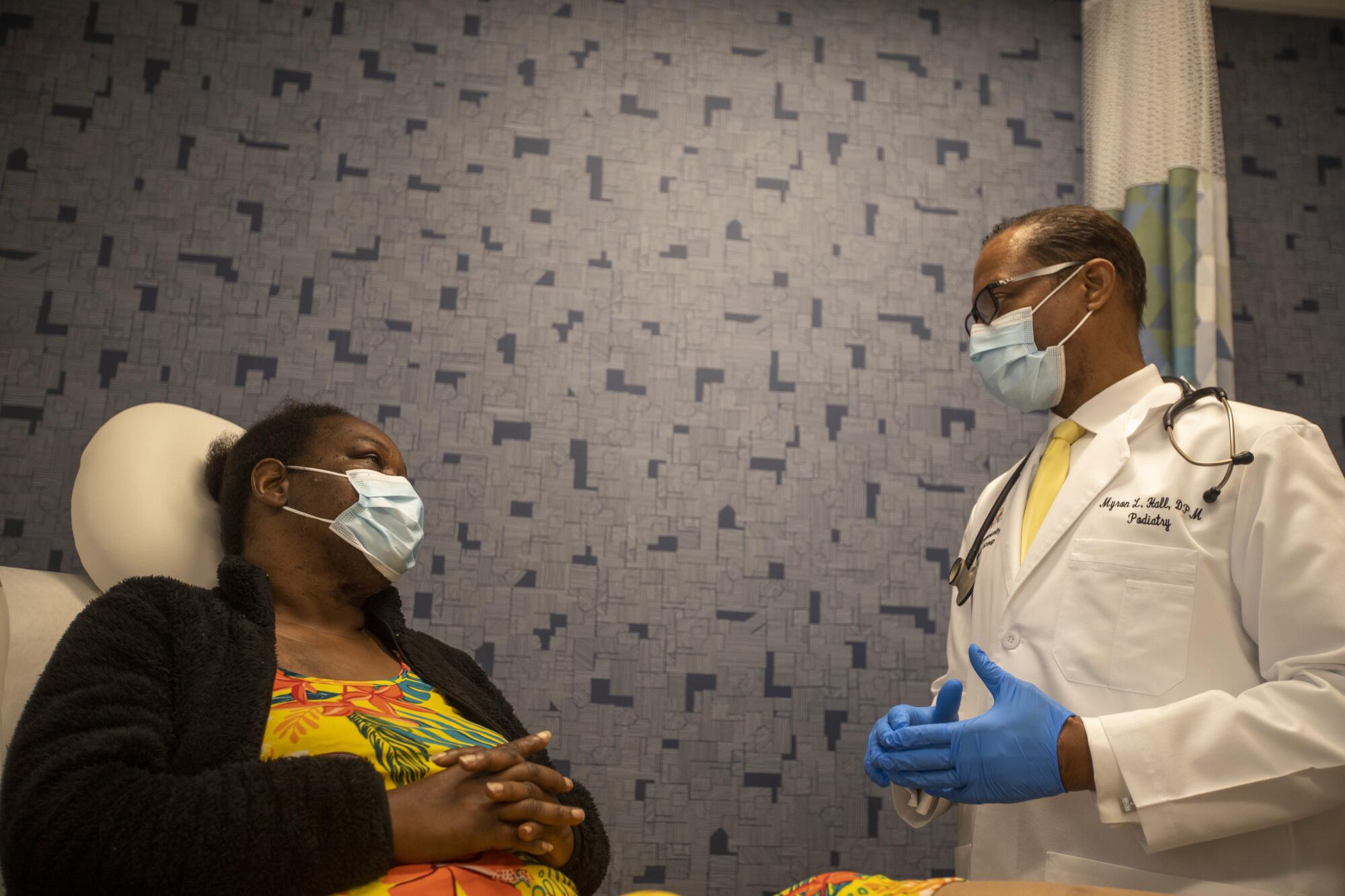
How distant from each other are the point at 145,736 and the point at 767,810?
1442 millimetres

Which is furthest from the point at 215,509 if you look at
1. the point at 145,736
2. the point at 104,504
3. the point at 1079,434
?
the point at 1079,434

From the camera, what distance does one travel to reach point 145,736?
128 cm

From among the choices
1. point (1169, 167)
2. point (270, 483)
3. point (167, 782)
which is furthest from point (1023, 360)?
point (167, 782)

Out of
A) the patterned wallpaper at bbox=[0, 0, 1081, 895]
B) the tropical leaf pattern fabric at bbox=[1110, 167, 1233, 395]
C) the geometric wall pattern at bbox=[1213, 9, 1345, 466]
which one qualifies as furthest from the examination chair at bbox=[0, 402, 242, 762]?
the geometric wall pattern at bbox=[1213, 9, 1345, 466]

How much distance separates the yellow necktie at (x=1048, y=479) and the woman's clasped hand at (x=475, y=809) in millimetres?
887

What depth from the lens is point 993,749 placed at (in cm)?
145

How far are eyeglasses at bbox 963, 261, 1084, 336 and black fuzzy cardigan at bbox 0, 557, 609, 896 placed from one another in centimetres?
129

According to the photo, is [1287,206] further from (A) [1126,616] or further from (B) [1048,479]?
(A) [1126,616]

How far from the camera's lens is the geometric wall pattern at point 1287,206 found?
2.70 m

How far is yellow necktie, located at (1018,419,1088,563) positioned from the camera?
1790 millimetres

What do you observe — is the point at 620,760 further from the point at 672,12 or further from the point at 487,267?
the point at 672,12

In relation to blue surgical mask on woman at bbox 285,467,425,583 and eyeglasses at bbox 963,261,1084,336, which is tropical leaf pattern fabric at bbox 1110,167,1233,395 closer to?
eyeglasses at bbox 963,261,1084,336

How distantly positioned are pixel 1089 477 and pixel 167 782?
4.62 ft

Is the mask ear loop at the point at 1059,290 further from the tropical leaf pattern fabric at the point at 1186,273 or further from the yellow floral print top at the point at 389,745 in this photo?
the yellow floral print top at the point at 389,745
